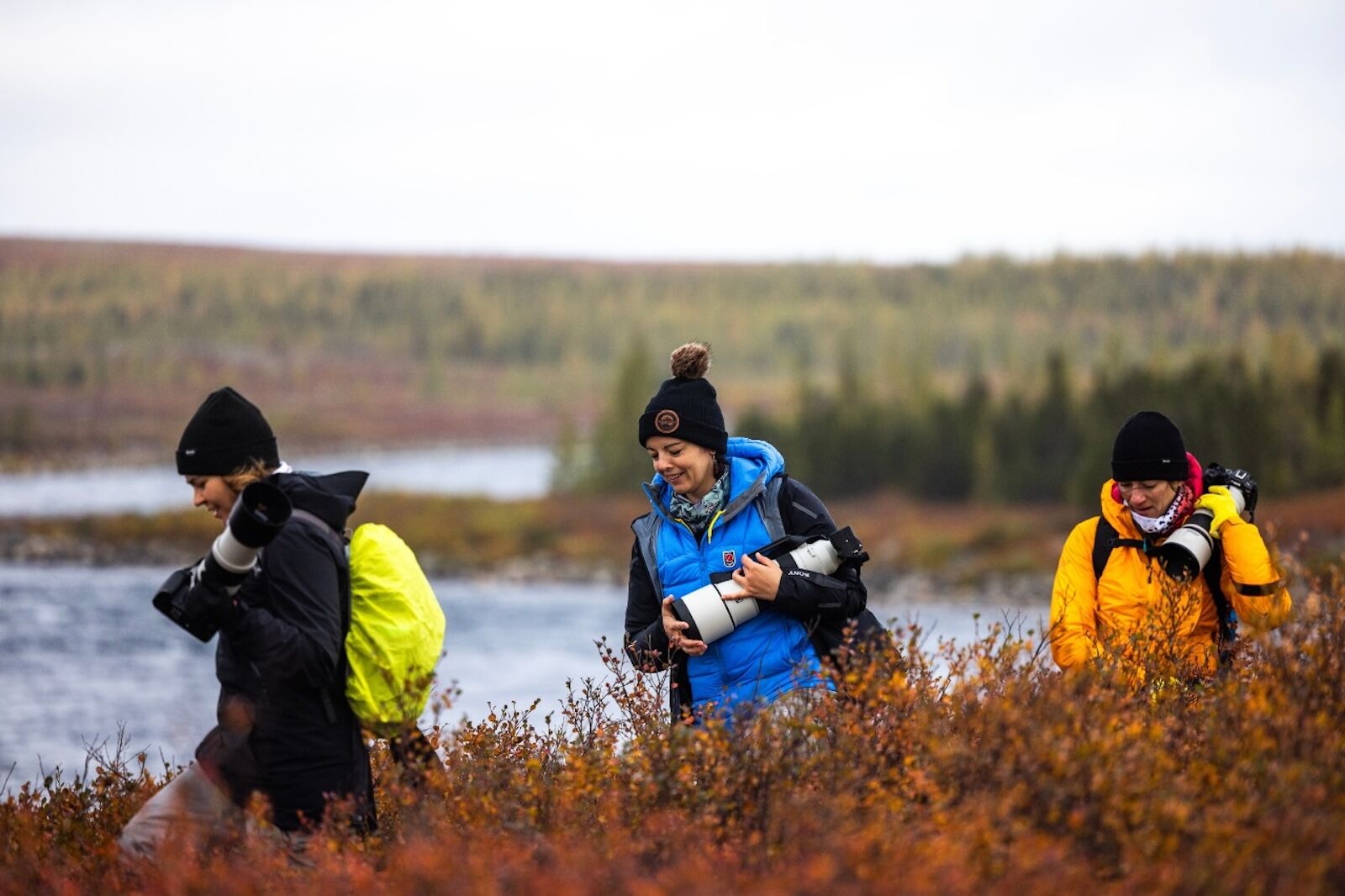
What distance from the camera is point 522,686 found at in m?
30.0

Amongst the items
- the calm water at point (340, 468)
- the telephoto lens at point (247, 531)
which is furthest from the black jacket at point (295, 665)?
the calm water at point (340, 468)

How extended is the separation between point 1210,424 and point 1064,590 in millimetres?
62924

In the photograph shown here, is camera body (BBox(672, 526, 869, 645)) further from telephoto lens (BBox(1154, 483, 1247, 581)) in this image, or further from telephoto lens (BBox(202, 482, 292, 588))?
telephoto lens (BBox(202, 482, 292, 588))

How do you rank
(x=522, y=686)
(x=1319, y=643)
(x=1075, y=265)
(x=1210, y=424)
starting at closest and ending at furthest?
1. (x=1319, y=643)
2. (x=522, y=686)
3. (x=1210, y=424)
4. (x=1075, y=265)

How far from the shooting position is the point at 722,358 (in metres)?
175

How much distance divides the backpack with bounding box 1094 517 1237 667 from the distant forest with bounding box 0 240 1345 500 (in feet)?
211

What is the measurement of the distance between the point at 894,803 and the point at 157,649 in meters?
35.0

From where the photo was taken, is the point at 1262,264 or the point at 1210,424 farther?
the point at 1262,264

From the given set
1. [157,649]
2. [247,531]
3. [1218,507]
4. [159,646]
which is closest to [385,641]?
[247,531]

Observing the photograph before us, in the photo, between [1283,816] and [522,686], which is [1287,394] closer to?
[522,686]

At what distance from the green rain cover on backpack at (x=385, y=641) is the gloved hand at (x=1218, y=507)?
112 inches

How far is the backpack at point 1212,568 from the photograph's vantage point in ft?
18.1

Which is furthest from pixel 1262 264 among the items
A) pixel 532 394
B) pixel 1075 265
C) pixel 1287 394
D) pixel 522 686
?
pixel 522 686

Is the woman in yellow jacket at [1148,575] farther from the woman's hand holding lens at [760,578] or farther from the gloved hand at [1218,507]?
the woman's hand holding lens at [760,578]
